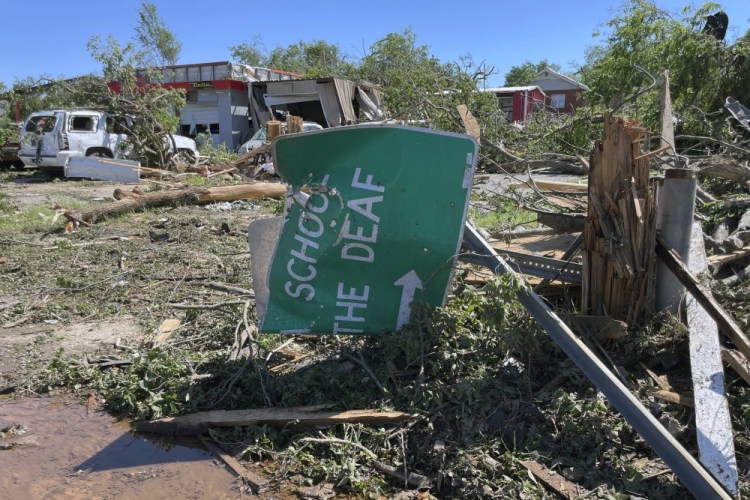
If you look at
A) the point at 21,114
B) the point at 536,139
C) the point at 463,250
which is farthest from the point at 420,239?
the point at 21,114

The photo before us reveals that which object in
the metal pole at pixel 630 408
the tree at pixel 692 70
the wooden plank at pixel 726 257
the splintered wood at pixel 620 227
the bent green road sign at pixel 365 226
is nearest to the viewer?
the metal pole at pixel 630 408

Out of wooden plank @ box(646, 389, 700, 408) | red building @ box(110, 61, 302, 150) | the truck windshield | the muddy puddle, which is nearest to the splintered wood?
wooden plank @ box(646, 389, 700, 408)

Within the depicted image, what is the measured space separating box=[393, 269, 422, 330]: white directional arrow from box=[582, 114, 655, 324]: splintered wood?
107cm

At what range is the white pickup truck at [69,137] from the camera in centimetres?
1683

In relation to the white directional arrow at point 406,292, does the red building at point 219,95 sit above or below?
above

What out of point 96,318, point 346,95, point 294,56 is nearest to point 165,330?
point 96,318

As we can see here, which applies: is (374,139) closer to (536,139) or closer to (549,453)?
(549,453)

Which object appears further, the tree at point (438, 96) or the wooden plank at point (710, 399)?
the tree at point (438, 96)

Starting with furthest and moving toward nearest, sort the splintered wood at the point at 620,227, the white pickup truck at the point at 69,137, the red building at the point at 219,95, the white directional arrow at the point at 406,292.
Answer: the red building at the point at 219,95, the white pickup truck at the point at 69,137, the white directional arrow at the point at 406,292, the splintered wood at the point at 620,227


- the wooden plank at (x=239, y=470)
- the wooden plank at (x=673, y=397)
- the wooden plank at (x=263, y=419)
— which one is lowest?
the wooden plank at (x=239, y=470)

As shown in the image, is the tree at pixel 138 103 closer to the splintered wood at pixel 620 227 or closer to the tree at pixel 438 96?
the tree at pixel 438 96

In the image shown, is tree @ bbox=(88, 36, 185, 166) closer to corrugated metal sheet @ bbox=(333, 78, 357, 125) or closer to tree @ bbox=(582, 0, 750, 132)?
corrugated metal sheet @ bbox=(333, 78, 357, 125)

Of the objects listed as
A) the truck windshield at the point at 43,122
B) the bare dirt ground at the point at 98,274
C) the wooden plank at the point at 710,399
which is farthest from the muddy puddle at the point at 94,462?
the truck windshield at the point at 43,122

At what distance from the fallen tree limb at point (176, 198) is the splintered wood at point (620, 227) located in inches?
341
